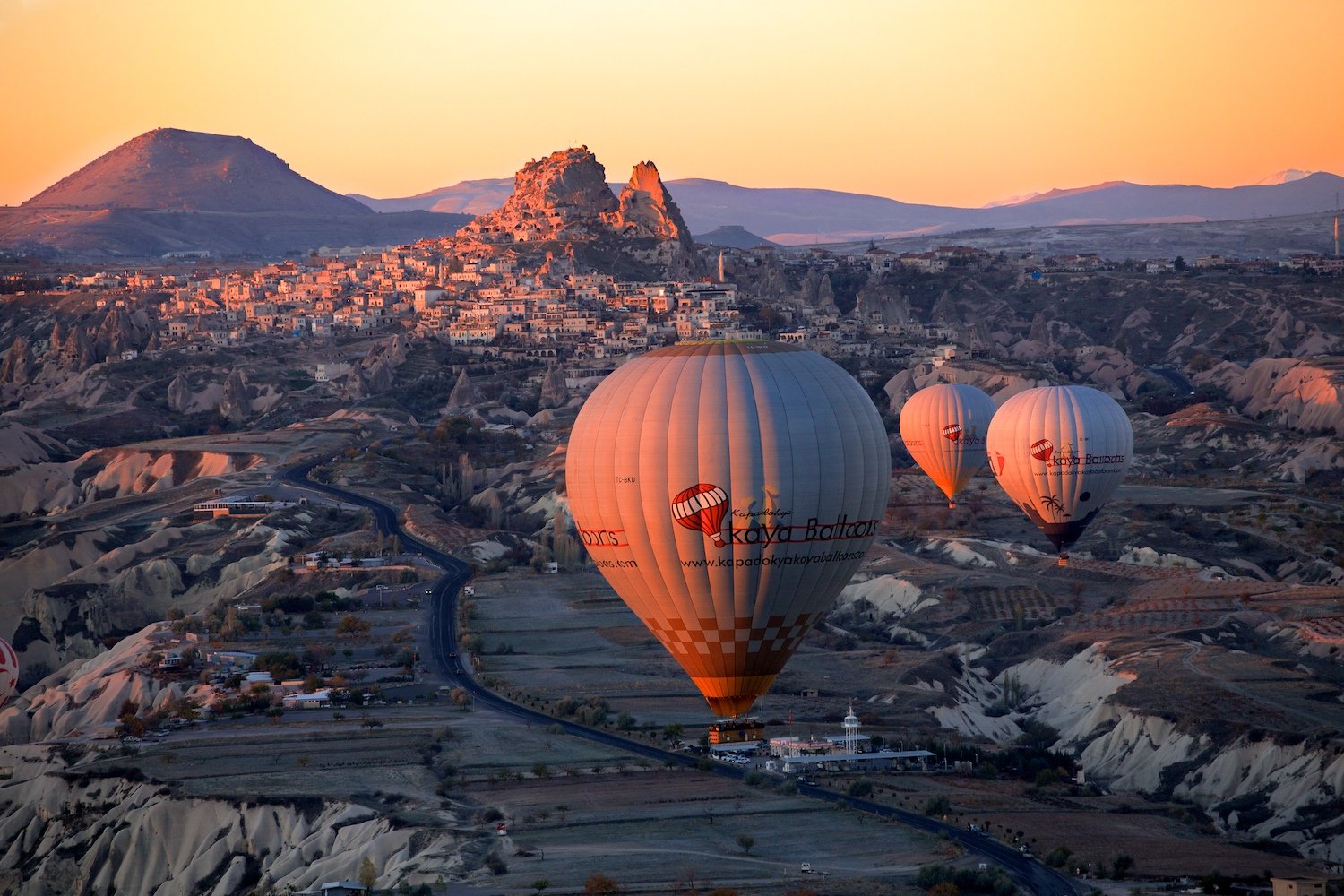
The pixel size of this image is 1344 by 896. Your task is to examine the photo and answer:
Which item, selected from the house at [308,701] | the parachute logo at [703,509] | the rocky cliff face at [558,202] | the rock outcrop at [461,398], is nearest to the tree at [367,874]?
the parachute logo at [703,509]

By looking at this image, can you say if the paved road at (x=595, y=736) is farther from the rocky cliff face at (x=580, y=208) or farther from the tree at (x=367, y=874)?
the rocky cliff face at (x=580, y=208)

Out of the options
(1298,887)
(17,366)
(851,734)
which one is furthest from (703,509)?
(17,366)

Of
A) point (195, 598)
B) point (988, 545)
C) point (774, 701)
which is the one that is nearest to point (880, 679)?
point (774, 701)

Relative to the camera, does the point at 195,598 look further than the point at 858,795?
Yes

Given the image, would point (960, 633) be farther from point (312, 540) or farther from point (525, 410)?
point (525, 410)

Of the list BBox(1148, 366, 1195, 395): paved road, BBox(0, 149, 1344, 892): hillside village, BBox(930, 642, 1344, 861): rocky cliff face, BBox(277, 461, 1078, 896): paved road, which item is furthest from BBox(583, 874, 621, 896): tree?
BBox(1148, 366, 1195, 395): paved road

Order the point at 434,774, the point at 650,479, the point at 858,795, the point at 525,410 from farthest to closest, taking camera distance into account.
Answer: the point at 525,410
the point at 434,774
the point at 858,795
the point at 650,479
